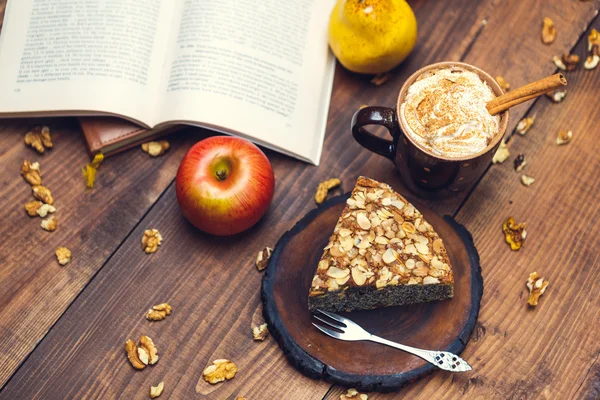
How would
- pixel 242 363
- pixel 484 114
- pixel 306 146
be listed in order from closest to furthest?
pixel 484 114 < pixel 242 363 < pixel 306 146

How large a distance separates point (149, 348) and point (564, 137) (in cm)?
87

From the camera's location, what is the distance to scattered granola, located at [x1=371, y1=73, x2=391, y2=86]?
1.30m

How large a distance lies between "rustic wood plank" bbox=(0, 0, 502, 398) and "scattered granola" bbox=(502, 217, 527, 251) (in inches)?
9.8

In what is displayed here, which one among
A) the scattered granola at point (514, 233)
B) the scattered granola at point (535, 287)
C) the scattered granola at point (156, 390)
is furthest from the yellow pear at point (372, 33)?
the scattered granola at point (156, 390)

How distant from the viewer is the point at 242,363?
45.0 inches

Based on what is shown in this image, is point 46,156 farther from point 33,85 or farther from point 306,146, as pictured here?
point 306,146

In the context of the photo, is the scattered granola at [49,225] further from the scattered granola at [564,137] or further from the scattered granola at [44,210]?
the scattered granola at [564,137]

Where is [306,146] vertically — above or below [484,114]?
below

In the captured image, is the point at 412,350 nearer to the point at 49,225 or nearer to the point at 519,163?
the point at 519,163

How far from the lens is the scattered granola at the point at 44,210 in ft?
4.00

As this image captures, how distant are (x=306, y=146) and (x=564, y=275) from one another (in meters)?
0.53

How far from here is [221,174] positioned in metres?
1.14

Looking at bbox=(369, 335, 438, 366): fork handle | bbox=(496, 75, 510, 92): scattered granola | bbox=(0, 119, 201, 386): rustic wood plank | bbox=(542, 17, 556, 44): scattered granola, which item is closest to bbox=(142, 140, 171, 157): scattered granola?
bbox=(0, 119, 201, 386): rustic wood plank

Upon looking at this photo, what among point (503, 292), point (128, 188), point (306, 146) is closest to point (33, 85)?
point (128, 188)
